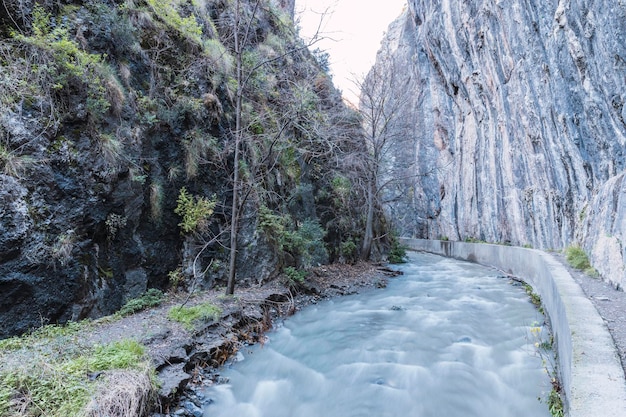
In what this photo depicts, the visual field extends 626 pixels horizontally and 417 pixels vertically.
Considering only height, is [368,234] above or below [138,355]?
above

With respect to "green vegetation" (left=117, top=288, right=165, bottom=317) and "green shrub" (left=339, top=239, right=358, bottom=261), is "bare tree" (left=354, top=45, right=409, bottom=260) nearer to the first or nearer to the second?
"green shrub" (left=339, top=239, right=358, bottom=261)

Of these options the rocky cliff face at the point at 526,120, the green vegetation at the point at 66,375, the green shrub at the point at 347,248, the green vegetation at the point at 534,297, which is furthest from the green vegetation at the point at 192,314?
the green shrub at the point at 347,248

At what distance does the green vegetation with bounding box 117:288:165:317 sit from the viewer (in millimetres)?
5840

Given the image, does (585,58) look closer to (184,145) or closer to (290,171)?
(290,171)

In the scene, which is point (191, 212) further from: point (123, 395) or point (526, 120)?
point (526, 120)

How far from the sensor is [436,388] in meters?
4.70

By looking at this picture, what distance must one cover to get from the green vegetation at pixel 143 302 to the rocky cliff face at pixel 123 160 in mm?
161

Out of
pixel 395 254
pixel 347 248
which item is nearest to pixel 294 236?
pixel 347 248

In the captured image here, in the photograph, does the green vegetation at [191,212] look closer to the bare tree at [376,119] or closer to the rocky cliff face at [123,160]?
the rocky cliff face at [123,160]

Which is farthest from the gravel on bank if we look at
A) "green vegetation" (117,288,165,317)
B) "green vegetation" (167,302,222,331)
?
"green vegetation" (117,288,165,317)

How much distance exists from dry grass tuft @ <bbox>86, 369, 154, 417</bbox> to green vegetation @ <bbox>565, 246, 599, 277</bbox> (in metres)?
7.04

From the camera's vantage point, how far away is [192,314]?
5.81 meters

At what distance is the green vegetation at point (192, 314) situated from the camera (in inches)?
220

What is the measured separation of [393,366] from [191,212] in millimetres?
4855
